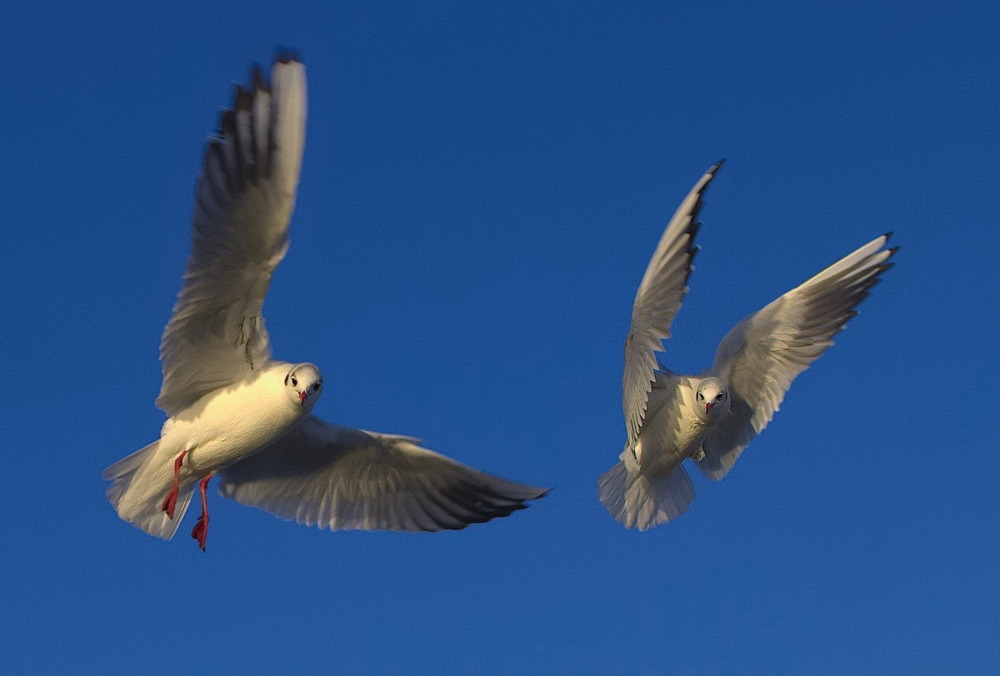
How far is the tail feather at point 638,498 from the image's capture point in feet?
31.8

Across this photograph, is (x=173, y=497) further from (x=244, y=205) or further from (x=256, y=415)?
(x=244, y=205)

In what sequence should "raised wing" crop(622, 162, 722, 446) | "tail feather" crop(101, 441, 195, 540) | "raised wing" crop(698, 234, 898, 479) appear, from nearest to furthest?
"raised wing" crop(622, 162, 722, 446)
"tail feather" crop(101, 441, 195, 540)
"raised wing" crop(698, 234, 898, 479)

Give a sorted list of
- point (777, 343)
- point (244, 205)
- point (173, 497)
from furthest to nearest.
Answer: point (777, 343), point (173, 497), point (244, 205)

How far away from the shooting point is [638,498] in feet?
31.9

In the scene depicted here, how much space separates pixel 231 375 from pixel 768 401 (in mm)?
3955

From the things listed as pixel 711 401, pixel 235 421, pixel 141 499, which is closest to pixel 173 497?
pixel 141 499

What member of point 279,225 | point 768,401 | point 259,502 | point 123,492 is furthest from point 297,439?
point 768,401

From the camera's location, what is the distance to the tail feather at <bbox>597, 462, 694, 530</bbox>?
9.68 metres

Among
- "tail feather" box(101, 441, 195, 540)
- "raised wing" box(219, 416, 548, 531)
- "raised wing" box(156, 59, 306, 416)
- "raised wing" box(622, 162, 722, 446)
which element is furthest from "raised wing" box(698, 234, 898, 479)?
"raised wing" box(156, 59, 306, 416)

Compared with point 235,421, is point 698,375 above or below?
above

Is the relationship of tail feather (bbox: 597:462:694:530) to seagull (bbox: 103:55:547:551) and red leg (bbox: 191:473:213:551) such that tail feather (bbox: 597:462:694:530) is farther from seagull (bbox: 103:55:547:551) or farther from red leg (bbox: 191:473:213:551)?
red leg (bbox: 191:473:213:551)

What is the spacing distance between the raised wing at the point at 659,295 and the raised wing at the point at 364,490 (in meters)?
1.05

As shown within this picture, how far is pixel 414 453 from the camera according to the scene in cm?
893

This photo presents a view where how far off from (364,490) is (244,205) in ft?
8.50
